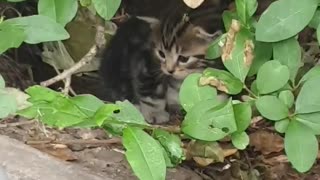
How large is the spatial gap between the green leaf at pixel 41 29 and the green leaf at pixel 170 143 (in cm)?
34

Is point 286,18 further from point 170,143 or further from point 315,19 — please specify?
point 170,143

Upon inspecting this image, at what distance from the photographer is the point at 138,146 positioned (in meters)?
1.99

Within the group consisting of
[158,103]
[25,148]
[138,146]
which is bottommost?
[158,103]

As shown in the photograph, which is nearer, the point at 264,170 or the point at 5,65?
the point at 264,170

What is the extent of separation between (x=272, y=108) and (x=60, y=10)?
24.5 inches

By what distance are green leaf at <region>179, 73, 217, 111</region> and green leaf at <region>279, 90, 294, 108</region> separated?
0.55 ft

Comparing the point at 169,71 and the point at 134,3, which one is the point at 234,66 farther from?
the point at 134,3

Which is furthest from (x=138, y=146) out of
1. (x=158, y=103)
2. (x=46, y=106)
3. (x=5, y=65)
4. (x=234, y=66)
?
(x=5, y=65)

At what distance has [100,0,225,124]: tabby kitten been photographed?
288 centimetres

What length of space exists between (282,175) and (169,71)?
1.85 feet

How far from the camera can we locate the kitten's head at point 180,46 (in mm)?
2820

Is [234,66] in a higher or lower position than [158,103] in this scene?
higher

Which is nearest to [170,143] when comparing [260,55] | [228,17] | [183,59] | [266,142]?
[260,55]

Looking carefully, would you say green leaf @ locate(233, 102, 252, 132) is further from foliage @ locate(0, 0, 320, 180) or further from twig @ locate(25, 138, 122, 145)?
twig @ locate(25, 138, 122, 145)
